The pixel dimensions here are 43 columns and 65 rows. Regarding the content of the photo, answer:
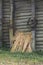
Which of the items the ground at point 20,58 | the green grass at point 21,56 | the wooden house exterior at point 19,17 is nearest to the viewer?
the ground at point 20,58

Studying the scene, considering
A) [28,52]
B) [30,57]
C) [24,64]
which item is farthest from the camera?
[28,52]

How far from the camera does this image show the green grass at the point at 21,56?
8333mm

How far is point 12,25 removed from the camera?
9.83 meters

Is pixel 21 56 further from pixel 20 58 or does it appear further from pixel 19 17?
pixel 19 17

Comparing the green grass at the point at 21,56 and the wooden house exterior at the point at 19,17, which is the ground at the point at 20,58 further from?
the wooden house exterior at the point at 19,17

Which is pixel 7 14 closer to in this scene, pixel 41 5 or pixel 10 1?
pixel 10 1

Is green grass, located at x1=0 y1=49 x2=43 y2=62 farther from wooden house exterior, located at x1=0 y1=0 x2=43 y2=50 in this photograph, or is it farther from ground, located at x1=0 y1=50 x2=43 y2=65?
wooden house exterior, located at x1=0 y1=0 x2=43 y2=50

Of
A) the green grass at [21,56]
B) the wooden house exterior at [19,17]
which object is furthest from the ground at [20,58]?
the wooden house exterior at [19,17]

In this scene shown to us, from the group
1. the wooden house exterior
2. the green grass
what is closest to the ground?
the green grass

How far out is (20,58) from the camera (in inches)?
332

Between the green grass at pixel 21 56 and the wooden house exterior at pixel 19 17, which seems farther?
the wooden house exterior at pixel 19 17

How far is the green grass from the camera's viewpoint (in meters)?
8.33

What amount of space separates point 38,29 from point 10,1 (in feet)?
4.53

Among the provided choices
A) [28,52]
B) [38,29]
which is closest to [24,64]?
[28,52]
